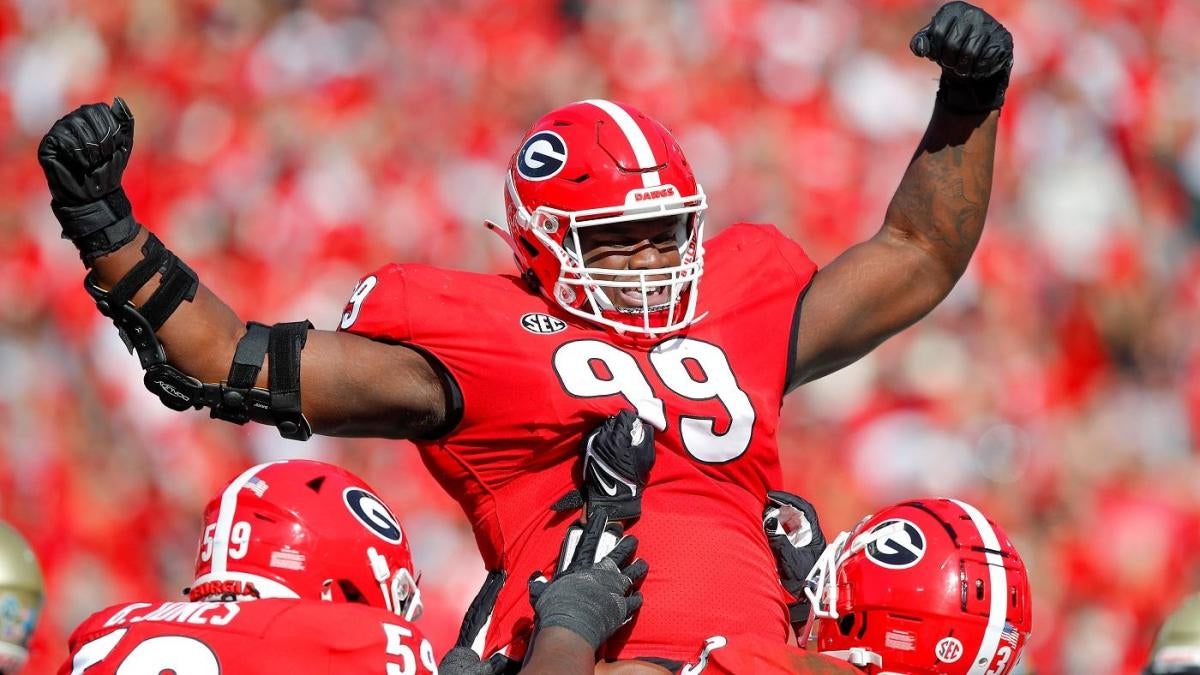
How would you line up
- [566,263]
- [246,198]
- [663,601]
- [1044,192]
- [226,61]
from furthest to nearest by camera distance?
[226,61], [246,198], [1044,192], [566,263], [663,601]

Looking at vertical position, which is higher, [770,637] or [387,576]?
[387,576]

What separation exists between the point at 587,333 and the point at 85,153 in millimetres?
977

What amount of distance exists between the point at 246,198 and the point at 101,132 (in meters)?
5.38

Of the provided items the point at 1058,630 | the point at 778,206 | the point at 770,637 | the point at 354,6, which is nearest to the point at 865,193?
the point at 778,206

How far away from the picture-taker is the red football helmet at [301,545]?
8.98ft

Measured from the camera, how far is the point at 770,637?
277cm

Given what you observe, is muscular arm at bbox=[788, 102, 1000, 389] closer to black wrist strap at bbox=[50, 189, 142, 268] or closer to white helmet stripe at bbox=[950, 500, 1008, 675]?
white helmet stripe at bbox=[950, 500, 1008, 675]

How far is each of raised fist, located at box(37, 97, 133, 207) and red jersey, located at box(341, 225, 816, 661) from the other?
53cm

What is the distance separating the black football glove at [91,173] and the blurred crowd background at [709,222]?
4.02 meters

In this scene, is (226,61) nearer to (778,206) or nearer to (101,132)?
(778,206)

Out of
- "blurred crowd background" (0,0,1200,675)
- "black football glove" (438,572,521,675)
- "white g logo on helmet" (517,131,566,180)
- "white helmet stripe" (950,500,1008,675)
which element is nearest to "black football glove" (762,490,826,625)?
"white helmet stripe" (950,500,1008,675)

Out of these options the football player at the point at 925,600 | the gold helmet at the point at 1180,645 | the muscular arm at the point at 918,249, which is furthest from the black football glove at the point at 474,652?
the gold helmet at the point at 1180,645

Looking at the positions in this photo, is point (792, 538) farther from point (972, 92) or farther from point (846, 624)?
point (972, 92)

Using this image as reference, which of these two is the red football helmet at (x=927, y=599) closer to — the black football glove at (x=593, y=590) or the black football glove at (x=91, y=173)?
the black football glove at (x=593, y=590)
